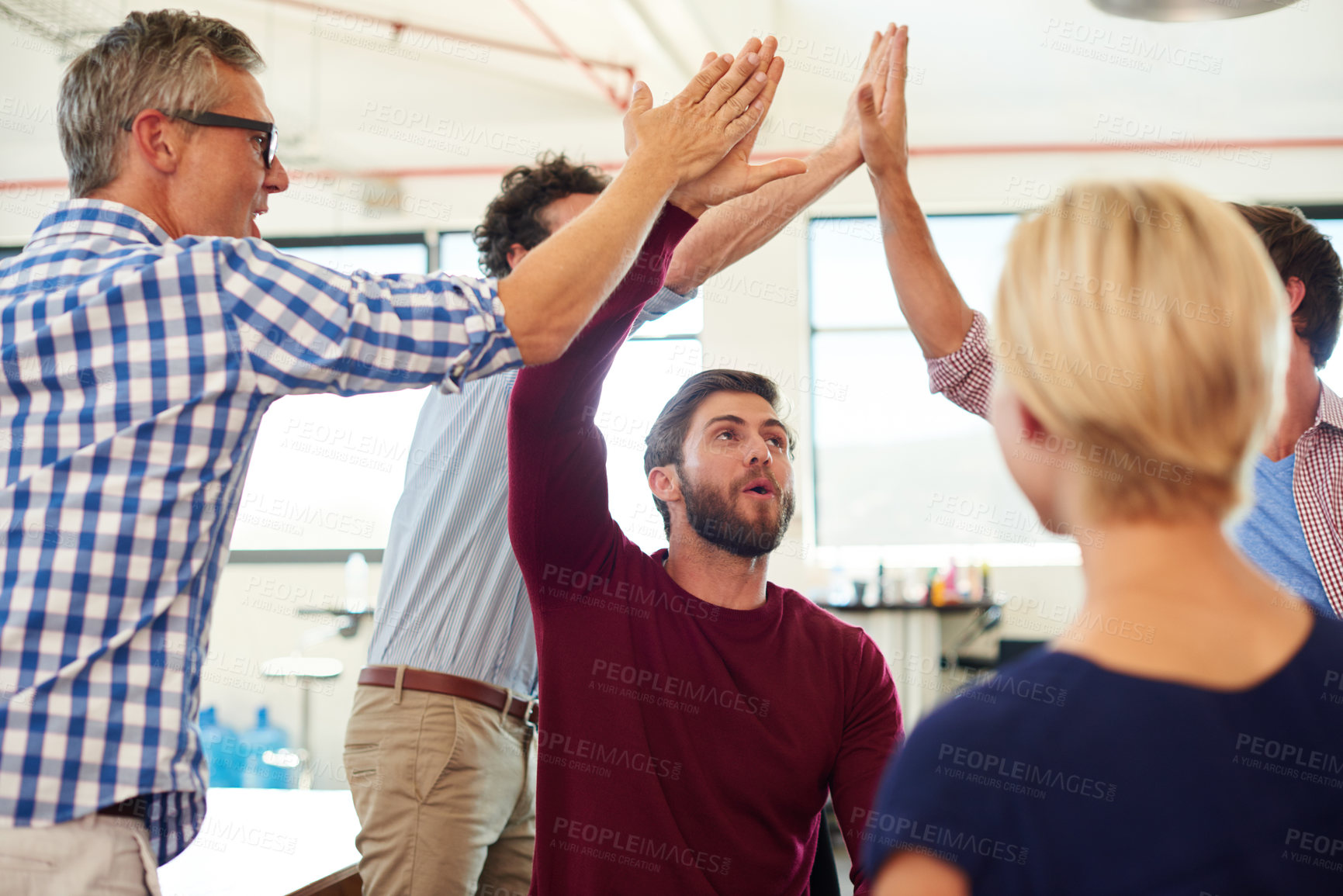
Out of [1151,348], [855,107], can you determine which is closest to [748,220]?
[855,107]

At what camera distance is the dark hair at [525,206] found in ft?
7.33

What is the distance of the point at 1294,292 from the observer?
5.45 feet

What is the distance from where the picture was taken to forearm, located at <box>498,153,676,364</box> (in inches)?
41.1

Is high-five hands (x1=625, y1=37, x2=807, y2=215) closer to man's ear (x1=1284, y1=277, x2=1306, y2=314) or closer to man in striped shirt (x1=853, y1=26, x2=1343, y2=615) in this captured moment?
man in striped shirt (x1=853, y1=26, x2=1343, y2=615)

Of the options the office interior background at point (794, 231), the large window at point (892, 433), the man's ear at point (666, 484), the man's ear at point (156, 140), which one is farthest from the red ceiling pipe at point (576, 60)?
the man's ear at point (156, 140)

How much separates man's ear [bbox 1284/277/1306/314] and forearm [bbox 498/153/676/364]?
114 centimetres

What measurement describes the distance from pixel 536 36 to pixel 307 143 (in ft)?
4.20

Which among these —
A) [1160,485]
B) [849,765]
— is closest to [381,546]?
[849,765]

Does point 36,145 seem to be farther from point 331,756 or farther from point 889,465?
point 889,465

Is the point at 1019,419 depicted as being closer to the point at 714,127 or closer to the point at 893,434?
the point at 714,127

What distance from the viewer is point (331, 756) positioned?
17.6 ft

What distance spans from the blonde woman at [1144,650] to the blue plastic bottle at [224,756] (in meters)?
5.21

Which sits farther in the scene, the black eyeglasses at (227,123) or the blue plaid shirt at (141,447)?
the black eyeglasses at (227,123)

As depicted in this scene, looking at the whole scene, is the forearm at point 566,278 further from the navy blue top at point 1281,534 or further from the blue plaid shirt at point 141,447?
the navy blue top at point 1281,534
